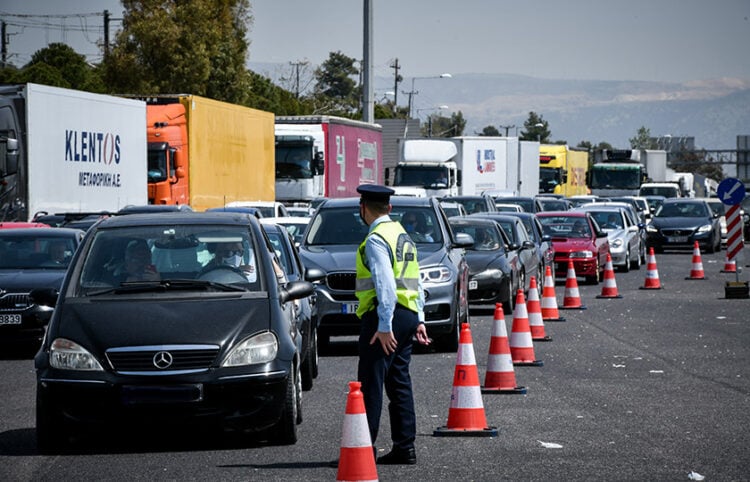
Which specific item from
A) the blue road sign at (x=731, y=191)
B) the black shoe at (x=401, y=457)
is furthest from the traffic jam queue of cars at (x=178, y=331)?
the blue road sign at (x=731, y=191)

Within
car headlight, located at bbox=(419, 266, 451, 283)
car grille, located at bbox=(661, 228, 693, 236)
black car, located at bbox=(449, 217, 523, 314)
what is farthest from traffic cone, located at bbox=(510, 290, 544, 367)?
car grille, located at bbox=(661, 228, 693, 236)

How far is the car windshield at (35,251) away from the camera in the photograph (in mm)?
18641

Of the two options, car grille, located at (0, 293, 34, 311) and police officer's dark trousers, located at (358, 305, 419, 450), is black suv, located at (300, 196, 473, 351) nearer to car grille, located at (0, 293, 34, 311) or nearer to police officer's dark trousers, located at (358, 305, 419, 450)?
car grille, located at (0, 293, 34, 311)

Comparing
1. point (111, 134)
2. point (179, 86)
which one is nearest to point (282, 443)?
point (111, 134)

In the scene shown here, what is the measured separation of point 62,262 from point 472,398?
9.06 metres

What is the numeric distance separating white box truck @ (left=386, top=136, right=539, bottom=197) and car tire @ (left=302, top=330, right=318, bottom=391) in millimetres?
30918

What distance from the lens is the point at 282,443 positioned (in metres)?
10.4

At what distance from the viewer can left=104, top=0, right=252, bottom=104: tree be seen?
6203cm

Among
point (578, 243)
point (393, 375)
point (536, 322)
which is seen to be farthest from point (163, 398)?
point (578, 243)

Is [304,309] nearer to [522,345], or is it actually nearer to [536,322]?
[522,345]

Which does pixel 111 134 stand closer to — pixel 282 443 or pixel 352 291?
pixel 352 291

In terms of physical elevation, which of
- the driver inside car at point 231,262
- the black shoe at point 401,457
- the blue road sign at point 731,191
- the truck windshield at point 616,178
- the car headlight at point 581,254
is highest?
the driver inside car at point 231,262

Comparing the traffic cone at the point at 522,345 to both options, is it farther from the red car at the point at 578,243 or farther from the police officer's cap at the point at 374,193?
the red car at the point at 578,243

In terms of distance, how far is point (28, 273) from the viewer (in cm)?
1808
